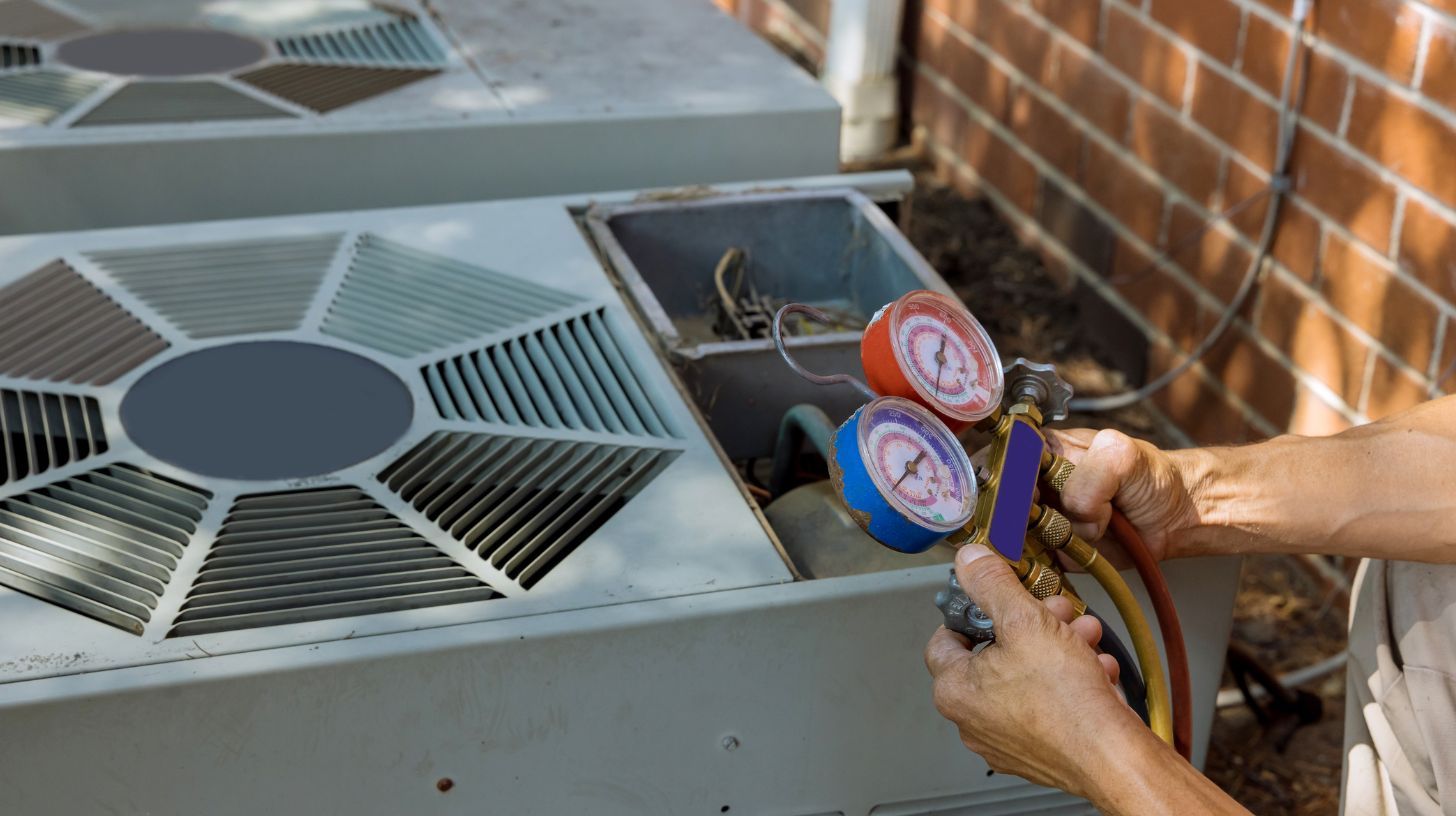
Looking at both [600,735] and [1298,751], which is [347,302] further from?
[1298,751]

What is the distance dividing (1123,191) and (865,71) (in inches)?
41.2

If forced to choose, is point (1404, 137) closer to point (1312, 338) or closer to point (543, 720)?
point (1312, 338)

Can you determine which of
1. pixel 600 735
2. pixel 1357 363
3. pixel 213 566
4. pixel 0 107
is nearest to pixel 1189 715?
pixel 600 735

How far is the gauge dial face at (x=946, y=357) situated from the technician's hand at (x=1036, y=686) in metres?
0.11

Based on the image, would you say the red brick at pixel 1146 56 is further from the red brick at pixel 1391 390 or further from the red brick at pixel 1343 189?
the red brick at pixel 1391 390

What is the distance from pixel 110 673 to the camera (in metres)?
1.06

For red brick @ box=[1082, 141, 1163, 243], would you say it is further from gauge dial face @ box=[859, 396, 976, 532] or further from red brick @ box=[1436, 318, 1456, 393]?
gauge dial face @ box=[859, 396, 976, 532]

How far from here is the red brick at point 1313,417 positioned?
2.31 metres

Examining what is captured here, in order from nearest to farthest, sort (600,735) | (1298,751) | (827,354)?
(600,735), (827,354), (1298,751)

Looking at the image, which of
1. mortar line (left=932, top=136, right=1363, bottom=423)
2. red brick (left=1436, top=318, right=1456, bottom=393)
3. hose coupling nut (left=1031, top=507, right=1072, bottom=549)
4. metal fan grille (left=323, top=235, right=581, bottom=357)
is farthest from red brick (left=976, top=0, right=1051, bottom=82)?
hose coupling nut (left=1031, top=507, right=1072, bottom=549)

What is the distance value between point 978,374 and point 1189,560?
0.35m

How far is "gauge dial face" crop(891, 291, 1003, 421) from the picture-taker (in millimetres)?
1078

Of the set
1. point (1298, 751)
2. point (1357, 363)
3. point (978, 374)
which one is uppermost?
point (978, 374)

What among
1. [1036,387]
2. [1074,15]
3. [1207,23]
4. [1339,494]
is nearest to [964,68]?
[1074,15]
